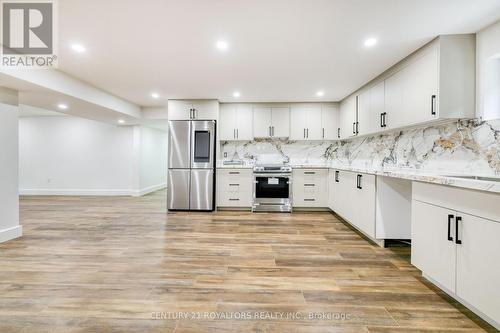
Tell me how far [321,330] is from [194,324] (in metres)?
0.79

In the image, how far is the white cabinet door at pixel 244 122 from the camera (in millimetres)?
5121

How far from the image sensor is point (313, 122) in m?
5.12

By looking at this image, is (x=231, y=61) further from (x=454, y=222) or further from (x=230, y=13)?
(x=454, y=222)

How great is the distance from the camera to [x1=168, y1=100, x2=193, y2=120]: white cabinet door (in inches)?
193

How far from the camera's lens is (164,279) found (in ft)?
6.97

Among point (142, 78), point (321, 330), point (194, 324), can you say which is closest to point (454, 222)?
point (321, 330)

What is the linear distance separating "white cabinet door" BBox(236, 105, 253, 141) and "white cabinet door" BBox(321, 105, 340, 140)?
1.51m

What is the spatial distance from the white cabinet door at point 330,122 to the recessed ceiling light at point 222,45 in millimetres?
3049

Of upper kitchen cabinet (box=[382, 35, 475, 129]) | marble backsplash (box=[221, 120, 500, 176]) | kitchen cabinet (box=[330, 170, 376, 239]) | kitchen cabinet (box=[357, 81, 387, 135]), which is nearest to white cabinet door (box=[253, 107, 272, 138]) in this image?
marble backsplash (box=[221, 120, 500, 176])

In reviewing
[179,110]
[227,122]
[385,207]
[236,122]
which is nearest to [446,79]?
[385,207]

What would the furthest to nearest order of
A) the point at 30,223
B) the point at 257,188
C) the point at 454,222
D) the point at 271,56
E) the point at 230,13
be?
the point at 257,188
the point at 30,223
the point at 271,56
the point at 230,13
the point at 454,222

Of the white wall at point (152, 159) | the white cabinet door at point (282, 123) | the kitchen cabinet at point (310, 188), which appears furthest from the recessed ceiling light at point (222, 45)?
the white wall at point (152, 159)

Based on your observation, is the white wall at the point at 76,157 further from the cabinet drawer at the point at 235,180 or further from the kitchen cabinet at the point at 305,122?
the kitchen cabinet at the point at 305,122

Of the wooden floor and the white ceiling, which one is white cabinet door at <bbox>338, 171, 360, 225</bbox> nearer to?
the wooden floor
